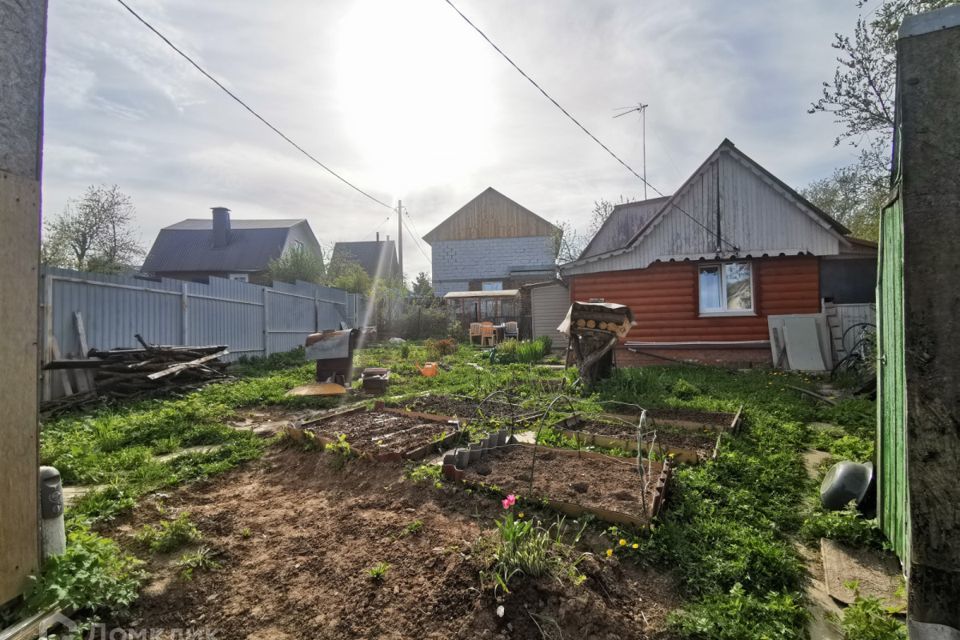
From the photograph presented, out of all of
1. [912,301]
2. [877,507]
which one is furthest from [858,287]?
[912,301]

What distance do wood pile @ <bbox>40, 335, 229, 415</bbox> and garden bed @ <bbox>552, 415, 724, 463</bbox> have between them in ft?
22.5

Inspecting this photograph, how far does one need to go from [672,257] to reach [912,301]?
32.7 ft

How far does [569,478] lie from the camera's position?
388cm

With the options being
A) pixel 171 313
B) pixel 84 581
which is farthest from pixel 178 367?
pixel 84 581

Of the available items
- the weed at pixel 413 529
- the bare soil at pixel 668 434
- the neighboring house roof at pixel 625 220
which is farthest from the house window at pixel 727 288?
the weed at pixel 413 529

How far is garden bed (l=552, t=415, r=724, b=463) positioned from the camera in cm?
457

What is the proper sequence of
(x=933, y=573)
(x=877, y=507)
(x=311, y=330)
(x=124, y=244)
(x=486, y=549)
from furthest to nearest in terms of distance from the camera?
(x=124, y=244), (x=311, y=330), (x=877, y=507), (x=486, y=549), (x=933, y=573)

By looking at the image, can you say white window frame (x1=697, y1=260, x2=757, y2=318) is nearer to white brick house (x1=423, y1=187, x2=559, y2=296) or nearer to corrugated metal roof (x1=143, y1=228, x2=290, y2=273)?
white brick house (x1=423, y1=187, x2=559, y2=296)

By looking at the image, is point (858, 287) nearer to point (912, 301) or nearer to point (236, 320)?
point (912, 301)

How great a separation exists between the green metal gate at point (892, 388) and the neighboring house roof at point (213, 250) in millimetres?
29818

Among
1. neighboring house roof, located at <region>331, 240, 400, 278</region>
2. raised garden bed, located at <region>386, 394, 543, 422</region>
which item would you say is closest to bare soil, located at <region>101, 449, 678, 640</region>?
raised garden bed, located at <region>386, 394, 543, 422</region>

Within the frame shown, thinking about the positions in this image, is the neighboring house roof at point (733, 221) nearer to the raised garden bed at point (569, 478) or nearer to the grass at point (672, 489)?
the grass at point (672, 489)

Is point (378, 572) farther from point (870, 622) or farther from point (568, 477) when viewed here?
A: point (870, 622)

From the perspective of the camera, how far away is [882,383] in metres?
2.94
